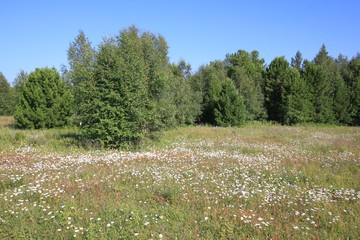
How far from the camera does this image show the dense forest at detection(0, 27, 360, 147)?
45.3ft

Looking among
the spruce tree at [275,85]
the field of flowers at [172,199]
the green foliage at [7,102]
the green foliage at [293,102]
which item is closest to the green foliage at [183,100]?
the green foliage at [293,102]

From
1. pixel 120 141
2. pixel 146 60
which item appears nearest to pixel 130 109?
pixel 120 141

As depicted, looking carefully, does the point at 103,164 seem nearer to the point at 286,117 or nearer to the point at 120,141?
the point at 120,141

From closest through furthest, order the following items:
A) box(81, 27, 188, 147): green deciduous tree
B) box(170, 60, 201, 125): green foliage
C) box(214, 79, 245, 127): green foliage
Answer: box(81, 27, 188, 147): green deciduous tree → box(170, 60, 201, 125): green foliage → box(214, 79, 245, 127): green foliage

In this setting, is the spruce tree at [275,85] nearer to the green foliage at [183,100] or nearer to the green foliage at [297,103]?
the green foliage at [297,103]

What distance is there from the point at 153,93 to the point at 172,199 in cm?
1298

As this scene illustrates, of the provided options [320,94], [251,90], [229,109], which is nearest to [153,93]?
[229,109]

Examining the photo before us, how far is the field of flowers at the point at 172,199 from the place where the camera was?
4789 mm

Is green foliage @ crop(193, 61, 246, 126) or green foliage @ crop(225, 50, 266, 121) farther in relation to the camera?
green foliage @ crop(225, 50, 266, 121)

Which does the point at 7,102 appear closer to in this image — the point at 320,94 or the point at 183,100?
the point at 183,100

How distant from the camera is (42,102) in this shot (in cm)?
2731

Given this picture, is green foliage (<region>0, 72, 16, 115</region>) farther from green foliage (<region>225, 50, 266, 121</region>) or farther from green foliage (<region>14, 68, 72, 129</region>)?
green foliage (<region>225, 50, 266, 121</region>)

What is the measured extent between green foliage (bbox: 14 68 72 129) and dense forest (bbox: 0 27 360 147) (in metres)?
0.10

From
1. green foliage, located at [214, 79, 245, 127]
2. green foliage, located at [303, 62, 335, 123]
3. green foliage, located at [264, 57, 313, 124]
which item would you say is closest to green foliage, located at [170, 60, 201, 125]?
green foliage, located at [214, 79, 245, 127]
